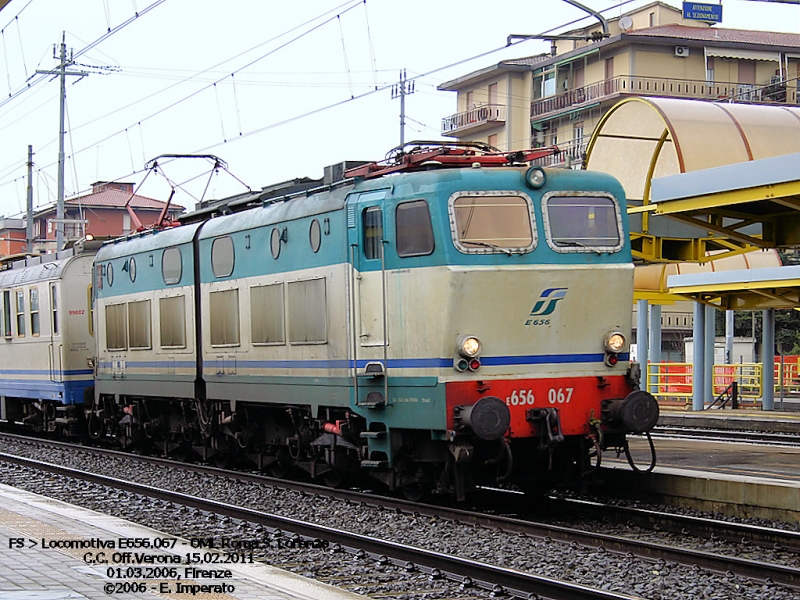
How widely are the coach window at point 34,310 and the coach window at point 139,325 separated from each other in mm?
5786

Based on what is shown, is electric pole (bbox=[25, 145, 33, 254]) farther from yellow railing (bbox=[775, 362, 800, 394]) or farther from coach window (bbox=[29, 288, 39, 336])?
yellow railing (bbox=[775, 362, 800, 394])

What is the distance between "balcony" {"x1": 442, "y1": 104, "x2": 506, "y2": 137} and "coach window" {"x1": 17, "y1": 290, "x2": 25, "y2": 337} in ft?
135

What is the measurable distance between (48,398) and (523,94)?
4433cm

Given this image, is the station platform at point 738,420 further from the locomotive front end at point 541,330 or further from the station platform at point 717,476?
the locomotive front end at point 541,330

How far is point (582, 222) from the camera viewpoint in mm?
12695

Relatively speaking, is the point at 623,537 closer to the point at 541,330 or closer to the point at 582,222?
the point at 541,330

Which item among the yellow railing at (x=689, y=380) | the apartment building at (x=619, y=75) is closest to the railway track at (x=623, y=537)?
the yellow railing at (x=689, y=380)

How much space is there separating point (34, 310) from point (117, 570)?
1735cm

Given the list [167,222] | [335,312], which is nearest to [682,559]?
[335,312]

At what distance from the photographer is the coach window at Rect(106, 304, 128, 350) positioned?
19.8m

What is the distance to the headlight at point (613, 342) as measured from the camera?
1270 centimetres

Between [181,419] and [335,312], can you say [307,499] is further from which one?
[181,419]

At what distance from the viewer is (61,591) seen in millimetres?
7578

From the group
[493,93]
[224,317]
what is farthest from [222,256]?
[493,93]
